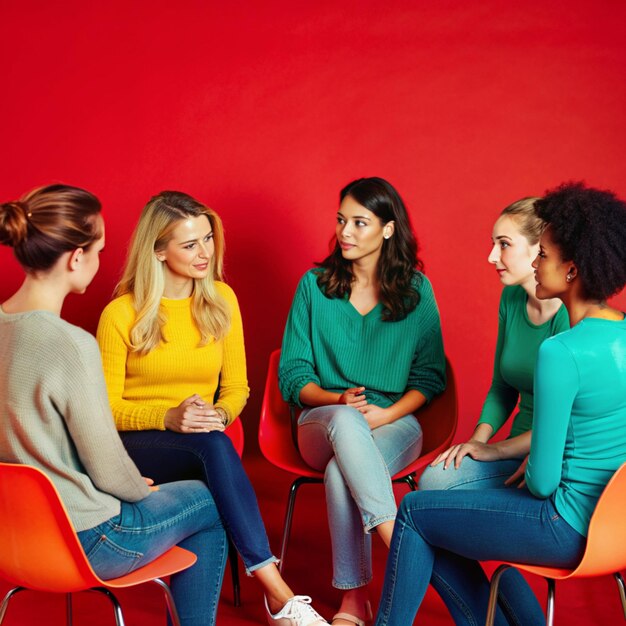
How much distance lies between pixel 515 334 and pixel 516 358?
0.08 metres

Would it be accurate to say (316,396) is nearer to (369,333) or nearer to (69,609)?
(369,333)

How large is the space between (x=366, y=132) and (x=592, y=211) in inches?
81.9

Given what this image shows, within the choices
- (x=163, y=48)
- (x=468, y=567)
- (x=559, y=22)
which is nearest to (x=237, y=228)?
(x=163, y=48)

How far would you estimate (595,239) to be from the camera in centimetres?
202

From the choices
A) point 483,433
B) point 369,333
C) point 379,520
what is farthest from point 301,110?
point 379,520

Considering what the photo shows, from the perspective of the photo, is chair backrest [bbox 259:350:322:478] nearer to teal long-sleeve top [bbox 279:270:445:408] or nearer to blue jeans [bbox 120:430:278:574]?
teal long-sleeve top [bbox 279:270:445:408]

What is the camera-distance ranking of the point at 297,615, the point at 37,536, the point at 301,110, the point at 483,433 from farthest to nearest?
the point at 301,110 → the point at 483,433 → the point at 297,615 → the point at 37,536

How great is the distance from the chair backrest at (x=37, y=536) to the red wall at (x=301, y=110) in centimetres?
210

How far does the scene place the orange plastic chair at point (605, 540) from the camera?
6.21 ft

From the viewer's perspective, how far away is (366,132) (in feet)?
13.1

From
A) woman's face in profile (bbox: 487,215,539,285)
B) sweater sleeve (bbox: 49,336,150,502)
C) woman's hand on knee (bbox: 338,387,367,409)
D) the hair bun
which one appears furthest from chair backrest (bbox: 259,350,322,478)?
the hair bun

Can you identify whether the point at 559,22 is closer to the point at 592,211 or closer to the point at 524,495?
the point at 592,211

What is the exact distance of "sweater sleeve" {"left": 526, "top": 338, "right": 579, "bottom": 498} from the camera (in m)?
1.93

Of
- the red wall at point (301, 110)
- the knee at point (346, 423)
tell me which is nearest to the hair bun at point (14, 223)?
the knee at point (346, 423)
